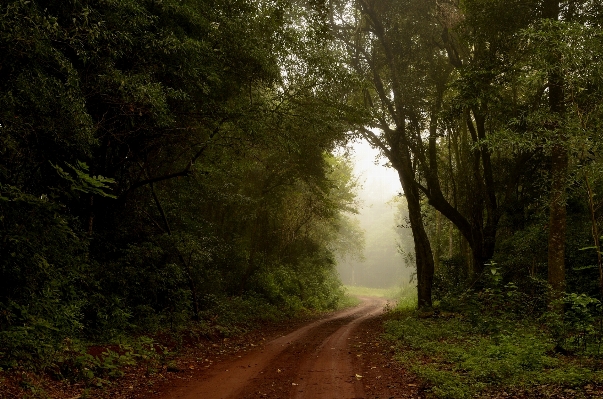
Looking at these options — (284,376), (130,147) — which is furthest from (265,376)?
(130,147)

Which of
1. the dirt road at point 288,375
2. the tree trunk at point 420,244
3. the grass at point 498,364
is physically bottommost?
the dirt road at point 288,375

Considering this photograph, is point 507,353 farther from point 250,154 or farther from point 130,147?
point 250,154

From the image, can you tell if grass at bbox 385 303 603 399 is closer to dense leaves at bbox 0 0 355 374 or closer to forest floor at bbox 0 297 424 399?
forest floor at bbox 0 297 424 399

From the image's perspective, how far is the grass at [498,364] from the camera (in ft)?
18.3

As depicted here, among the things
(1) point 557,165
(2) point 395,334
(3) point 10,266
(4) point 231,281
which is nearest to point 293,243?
(4) point 231,281

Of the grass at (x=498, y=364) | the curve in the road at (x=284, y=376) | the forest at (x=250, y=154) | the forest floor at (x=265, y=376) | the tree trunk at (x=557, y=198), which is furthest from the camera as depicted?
the tree trunk at (x=557, y=198)

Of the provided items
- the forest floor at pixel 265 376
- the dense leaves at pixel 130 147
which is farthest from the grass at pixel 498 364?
the dense leaves at pixel 130 147

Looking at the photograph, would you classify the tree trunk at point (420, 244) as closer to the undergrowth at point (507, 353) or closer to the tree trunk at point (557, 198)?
the undergrowth at point (507, 353)

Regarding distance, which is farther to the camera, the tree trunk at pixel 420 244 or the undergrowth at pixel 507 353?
→ the tree trunk at pixel 420 244

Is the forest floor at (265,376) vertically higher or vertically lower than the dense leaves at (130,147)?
lower

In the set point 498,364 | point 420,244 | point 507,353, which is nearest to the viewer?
point 498,364

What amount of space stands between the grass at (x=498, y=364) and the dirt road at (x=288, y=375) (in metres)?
0.76

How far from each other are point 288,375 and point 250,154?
34.1ft

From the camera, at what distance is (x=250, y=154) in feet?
53.2
